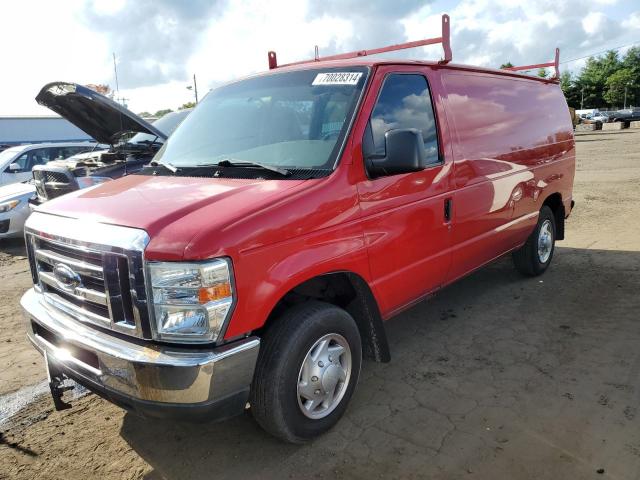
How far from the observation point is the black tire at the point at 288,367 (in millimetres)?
2648

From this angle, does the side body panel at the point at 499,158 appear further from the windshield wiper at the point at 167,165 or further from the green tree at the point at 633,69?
the green tree at the point at 633,69

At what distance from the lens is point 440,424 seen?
3.08 m

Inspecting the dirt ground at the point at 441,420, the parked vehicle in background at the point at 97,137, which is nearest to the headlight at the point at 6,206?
the parked vehicle in background at the point at 97,137

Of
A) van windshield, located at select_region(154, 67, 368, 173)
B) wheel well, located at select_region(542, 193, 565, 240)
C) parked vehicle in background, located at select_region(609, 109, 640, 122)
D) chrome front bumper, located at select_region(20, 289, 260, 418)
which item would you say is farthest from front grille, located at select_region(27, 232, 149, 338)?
parked vehicle in background, located at select_region(609, 109, 640, 122)

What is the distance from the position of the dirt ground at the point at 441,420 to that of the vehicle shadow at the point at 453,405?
0.01m

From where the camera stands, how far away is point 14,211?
27.6 ft

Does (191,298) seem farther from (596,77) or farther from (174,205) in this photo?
(596,77)

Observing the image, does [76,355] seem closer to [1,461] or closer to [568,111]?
[1,461]

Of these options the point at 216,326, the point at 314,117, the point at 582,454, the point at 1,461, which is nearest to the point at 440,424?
the point at 582,454

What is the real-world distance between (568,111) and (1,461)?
6329mm

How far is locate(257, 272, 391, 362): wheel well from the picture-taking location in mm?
3105

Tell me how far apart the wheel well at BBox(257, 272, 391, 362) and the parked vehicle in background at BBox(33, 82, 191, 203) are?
472 centimetres

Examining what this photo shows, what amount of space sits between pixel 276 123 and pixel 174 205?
42.2 inches

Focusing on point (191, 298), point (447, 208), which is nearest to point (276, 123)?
point (447, 208)
